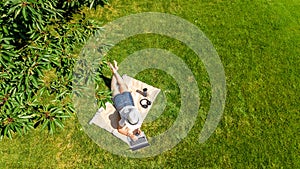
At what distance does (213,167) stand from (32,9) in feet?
28.7

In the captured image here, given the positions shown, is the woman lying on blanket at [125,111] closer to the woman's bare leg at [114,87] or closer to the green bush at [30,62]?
the woman's bare leg at [114,87]

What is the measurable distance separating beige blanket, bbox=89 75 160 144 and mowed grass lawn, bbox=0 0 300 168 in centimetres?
44

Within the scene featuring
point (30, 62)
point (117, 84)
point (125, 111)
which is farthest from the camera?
point (117, 84)

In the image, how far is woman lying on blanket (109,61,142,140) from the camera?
37.2 feet

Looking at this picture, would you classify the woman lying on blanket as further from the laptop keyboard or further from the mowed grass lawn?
the mowed grass lawn

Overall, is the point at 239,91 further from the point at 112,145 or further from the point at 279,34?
the point at 112,145

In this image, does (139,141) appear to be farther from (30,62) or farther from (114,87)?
(30,62)

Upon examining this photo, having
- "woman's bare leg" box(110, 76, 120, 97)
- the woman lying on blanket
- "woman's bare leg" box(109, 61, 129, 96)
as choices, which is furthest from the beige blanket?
"woman's bare leg" box(109, 61, 129, 96)

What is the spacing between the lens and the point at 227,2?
1755 centimetres

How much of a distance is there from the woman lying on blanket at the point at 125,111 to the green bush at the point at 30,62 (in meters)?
3.94

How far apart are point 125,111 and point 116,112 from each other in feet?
4.18

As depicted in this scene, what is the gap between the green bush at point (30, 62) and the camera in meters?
6.68

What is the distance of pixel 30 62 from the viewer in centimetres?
704

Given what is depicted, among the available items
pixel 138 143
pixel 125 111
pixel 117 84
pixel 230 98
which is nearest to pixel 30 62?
pixel 125 111
